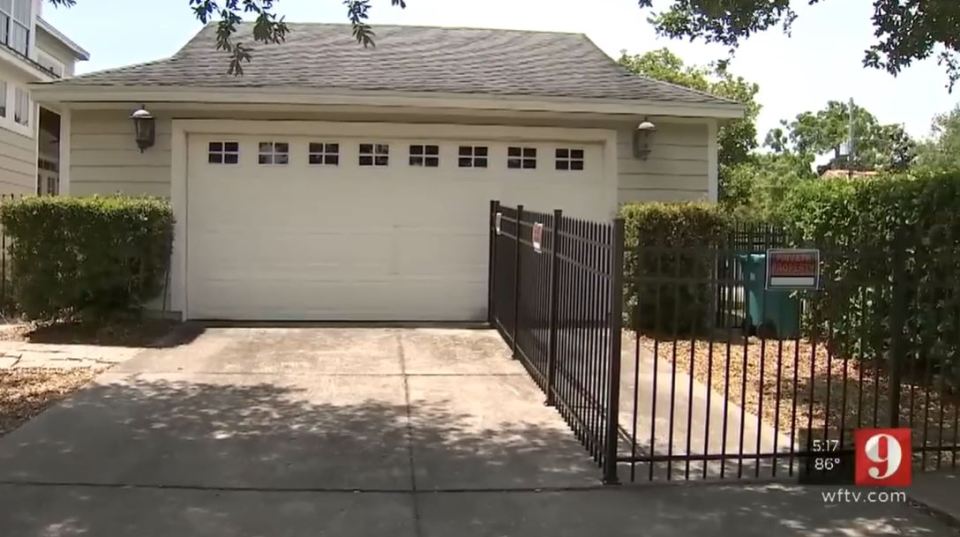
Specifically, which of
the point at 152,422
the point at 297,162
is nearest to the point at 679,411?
the point at 152,422

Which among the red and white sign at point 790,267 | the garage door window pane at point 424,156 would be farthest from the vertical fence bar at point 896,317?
the garage door window pane at point 424,156

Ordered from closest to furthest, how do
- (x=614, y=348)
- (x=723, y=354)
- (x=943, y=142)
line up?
(x=614, y=348)
(x=723, y=354)
(x=943, y=142)

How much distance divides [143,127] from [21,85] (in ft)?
32.0

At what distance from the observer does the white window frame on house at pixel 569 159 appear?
11469 mm

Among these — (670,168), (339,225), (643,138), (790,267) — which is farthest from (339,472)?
(670,168)

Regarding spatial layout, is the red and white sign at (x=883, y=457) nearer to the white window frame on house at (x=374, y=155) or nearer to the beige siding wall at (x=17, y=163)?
the white window frame on house at (x=374, y=155)

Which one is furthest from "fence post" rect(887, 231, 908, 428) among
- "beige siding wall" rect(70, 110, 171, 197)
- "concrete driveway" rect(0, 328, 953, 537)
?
"beige siding wall" rect(70, 110, 171, 197)

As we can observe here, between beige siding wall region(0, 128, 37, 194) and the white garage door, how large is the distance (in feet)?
28.7

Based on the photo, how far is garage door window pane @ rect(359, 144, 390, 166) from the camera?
11180 millimetres

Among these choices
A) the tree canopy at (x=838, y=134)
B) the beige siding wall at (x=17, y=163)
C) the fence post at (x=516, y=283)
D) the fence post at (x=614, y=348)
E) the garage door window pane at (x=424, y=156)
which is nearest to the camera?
the fence post at (x=614, y=348)

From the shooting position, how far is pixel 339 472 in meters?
5.15

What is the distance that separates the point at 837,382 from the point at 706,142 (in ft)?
14.6

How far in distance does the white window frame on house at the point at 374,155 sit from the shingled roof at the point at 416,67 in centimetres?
79

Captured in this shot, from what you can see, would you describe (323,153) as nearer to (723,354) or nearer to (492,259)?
(492,259)
